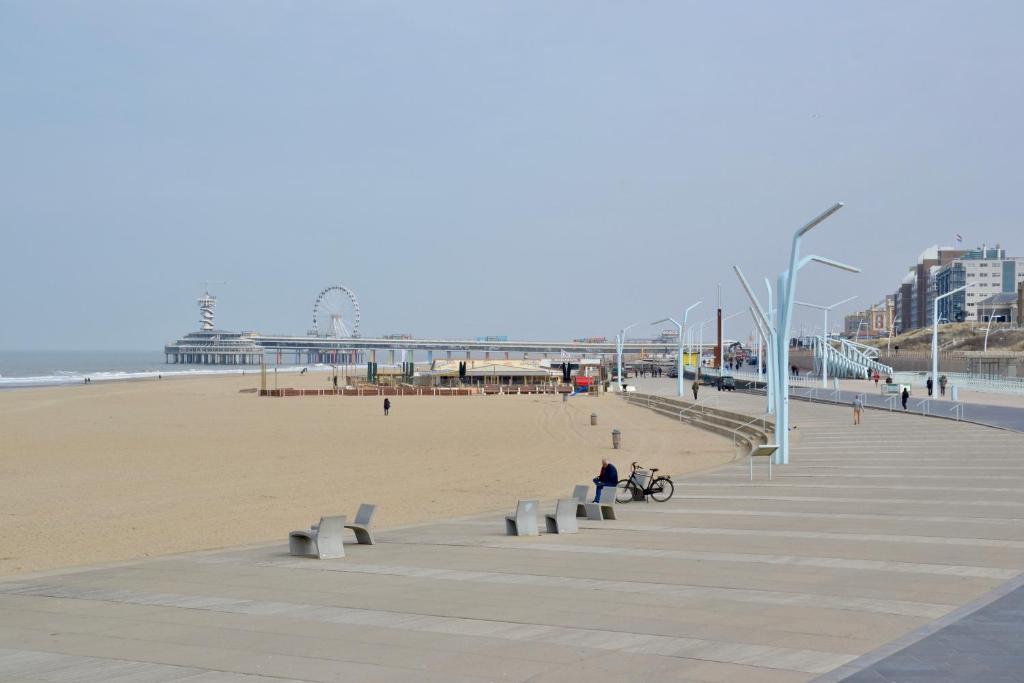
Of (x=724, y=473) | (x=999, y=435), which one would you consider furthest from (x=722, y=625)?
(x=999, y=435)

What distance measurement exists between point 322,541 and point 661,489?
22.5 feet

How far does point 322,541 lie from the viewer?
36.2 ft

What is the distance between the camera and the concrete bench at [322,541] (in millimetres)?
A: 11055

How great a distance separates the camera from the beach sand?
614 inches

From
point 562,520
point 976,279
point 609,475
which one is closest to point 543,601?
point 562,520

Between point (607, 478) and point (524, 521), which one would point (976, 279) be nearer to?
point (607, 478)

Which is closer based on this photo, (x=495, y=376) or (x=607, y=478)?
(x=607, y=478)

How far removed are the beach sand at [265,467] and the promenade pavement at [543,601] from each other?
3.77 meters

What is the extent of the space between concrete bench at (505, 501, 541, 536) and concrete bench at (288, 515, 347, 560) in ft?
7.30

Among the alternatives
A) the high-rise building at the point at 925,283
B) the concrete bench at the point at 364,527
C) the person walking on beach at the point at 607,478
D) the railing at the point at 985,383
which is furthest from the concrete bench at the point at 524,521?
the high-rise building at the point at 925,283

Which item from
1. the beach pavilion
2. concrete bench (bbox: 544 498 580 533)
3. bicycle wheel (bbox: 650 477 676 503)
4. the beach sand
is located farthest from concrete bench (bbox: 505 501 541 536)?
the beach pavilion

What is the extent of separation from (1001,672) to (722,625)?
6.69ft

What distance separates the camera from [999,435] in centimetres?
2795

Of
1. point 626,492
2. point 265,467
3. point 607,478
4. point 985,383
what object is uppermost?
point 985,383
